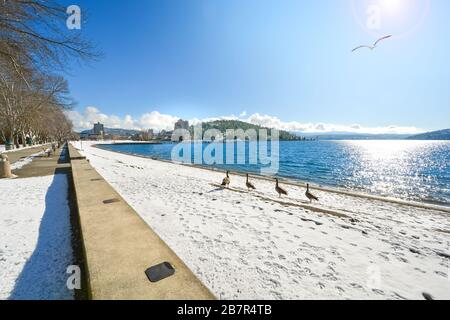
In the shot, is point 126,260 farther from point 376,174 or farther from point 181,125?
point 181,125

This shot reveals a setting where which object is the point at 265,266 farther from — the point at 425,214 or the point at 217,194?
the point at 425,214

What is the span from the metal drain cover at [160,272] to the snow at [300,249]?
0.68 metres

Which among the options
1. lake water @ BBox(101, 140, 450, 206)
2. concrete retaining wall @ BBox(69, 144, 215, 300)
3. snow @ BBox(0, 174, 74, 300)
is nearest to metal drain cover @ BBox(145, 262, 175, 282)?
concrete retaining wall @ BBox(69, 144, 215, 300)

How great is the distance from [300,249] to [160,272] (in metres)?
3.01

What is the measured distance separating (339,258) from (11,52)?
13649mm

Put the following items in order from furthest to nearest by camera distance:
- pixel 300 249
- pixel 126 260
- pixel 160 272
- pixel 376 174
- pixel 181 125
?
1. pixel 181 125
2. pixel 376 174
3. pixel 300 249
4. pixel 126 260
5. pixel 160 272

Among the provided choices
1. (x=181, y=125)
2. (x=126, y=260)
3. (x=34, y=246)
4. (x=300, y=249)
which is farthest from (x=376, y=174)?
(x=181, y=125)

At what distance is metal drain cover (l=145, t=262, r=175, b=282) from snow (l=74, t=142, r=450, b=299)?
681 mm

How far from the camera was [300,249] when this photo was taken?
14.0ft

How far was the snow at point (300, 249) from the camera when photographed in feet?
10.3

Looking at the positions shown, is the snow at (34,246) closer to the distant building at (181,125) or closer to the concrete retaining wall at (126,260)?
the concrete retaining wall at (126,260)

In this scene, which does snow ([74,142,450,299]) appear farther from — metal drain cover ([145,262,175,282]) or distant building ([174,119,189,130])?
distant building ([174,119,189,130])

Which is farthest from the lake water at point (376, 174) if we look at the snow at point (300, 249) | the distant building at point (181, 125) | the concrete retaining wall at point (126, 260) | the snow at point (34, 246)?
the distant building at point (181, 125)

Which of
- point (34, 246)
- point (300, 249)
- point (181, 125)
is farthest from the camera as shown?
point (181, 125)
